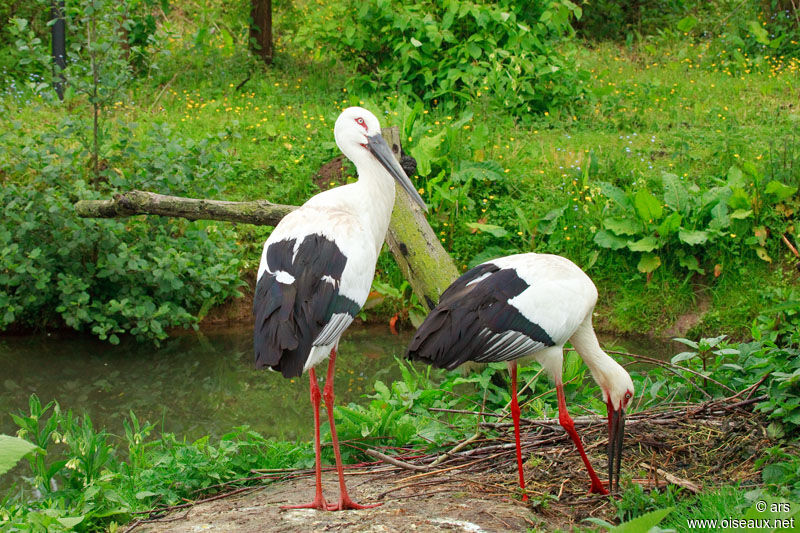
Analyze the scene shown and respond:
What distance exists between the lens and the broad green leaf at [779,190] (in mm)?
6980

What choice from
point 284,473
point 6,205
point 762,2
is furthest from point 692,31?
point 284,473

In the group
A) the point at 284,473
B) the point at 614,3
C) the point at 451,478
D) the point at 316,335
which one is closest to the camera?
the point at 316,335

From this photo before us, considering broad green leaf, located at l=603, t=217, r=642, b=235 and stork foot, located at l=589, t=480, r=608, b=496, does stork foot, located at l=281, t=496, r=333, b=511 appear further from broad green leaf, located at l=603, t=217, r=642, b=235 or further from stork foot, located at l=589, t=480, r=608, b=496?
broad green leaf, located at l=603, t=217, r=642, b=235

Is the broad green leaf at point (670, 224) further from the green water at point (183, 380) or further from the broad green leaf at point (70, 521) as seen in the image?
the broad green leaf at point (70, 521)

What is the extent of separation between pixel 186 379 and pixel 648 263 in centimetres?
395

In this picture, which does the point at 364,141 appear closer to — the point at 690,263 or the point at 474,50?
the point at 690,263

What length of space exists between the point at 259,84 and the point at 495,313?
7.77 metres

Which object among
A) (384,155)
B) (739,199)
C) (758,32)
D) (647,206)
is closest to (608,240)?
(647,206)

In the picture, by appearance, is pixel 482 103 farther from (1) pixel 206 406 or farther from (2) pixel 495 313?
(2) pixel 495 313

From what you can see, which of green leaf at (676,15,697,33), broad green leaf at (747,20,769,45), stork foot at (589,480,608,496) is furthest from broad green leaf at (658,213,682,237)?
green leaf at (676,15,697,33)

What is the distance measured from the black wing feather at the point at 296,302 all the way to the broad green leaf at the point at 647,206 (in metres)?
4.08

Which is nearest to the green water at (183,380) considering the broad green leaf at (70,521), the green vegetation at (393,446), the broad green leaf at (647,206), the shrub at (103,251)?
the shrub at (103,251)

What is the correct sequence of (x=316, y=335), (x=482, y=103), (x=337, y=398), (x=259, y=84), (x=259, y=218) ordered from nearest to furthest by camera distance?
1. (x=316, y=335)
2. (x=259, y=218)
3. (x=337, y=398)
4. (x=482, y=103)
5. (x=259, y=84)

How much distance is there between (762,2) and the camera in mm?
11953
